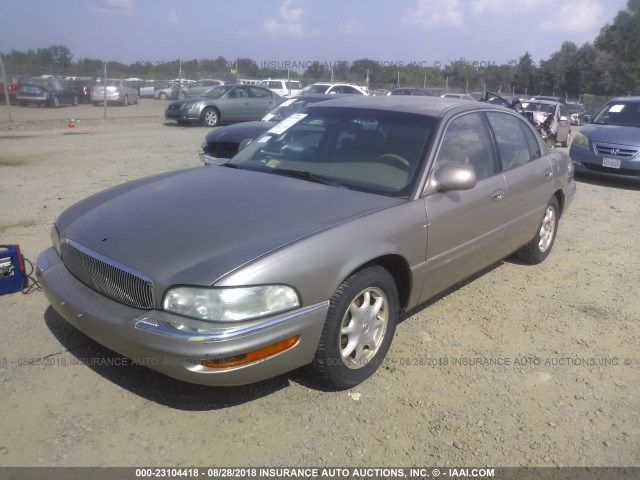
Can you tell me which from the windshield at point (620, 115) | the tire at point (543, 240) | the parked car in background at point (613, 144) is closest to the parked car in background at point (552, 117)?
the windshield at point (620, 115)

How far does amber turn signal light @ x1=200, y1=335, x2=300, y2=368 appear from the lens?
2.44m

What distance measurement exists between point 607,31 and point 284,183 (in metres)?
64.4

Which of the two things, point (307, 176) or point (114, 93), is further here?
point (114, 93)

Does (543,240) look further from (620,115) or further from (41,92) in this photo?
(41,92)

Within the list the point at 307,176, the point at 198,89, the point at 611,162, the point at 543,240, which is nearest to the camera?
the point at 307,176

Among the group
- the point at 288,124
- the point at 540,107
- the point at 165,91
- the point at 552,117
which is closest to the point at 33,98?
the point at 165,91

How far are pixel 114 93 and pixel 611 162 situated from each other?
24854mm

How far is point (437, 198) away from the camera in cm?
344

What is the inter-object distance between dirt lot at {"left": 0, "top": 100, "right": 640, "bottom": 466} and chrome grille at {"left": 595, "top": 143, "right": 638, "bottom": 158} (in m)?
5.48

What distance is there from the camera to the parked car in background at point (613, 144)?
9234 mm

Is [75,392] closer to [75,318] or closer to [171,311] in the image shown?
[75,318]

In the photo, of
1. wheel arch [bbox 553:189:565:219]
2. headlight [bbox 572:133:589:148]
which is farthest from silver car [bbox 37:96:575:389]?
headlight [bbox 572:133:589:148]

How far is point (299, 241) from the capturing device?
8.74 ft

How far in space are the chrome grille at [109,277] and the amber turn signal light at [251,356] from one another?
1.35ft
